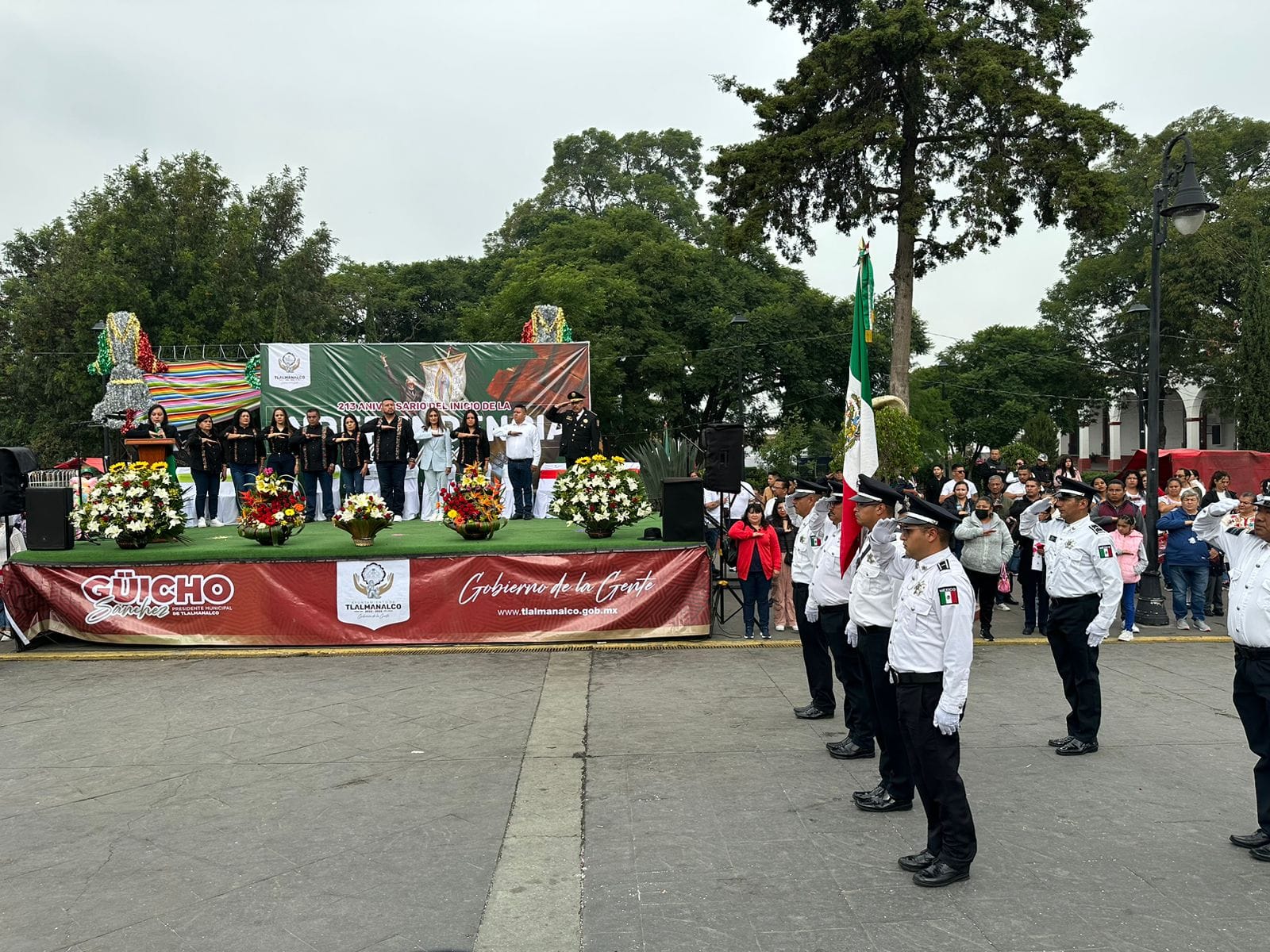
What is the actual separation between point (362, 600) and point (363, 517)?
1.02 metres

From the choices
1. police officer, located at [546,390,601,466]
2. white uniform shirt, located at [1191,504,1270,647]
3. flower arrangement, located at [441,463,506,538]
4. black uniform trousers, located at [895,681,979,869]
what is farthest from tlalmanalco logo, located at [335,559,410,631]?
white uniform shirt, located at [1191,504,1270,647]

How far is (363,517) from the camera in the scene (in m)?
11.8

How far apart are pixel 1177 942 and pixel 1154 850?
1143 mm

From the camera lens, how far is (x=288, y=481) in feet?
42.6

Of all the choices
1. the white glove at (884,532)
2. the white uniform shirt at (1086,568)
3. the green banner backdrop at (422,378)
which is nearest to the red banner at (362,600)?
the white uniform shirt at (1086,568)

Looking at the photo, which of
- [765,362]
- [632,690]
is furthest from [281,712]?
[765,362]

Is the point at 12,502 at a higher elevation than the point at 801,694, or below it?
higher

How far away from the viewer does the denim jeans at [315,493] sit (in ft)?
52.0

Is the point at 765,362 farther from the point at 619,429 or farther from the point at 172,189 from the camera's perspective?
the point at 172,189

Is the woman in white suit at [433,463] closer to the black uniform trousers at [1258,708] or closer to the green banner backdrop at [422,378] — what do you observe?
the green banner backdrop at [422,378]

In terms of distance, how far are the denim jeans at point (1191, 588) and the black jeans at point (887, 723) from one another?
8.76 metres

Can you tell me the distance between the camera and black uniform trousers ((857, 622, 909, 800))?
5781mm

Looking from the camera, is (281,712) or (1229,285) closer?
(281,712)

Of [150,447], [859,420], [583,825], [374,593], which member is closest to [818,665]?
[859,420]
